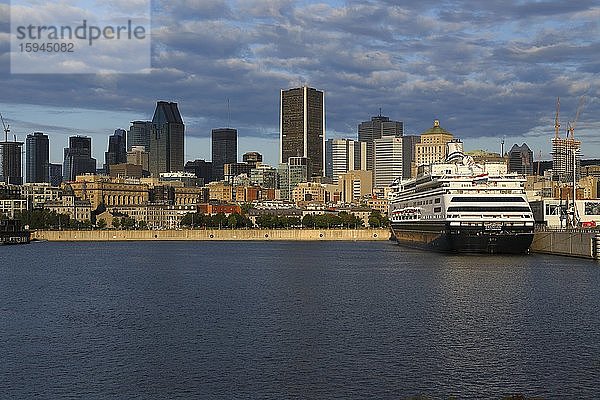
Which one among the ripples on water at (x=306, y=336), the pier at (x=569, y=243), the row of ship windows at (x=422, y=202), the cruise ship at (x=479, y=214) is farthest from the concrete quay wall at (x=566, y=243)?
the ripples on water at (x=306, y=336)

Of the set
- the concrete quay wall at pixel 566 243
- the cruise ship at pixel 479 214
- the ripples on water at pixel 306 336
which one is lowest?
the ripples on water at pixel 306 336

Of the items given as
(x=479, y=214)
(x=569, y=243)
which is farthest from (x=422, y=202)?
(x=569, y=243)

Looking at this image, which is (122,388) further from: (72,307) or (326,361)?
(72,307)

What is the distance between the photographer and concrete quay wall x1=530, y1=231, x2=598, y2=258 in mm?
114300

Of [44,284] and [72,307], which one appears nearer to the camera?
[72,307]

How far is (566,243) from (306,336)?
264ft

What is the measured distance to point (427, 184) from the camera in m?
138

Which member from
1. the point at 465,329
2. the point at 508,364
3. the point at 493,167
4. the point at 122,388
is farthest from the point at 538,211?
the point at 122,388

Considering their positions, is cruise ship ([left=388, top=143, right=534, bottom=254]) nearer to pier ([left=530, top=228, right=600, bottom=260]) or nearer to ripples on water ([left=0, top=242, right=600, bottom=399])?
pier ([left=530, top=228, right=600, bottom=260])

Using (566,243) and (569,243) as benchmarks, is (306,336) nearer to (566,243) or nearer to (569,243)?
(569,243)

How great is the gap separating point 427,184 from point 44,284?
6945 centimetres

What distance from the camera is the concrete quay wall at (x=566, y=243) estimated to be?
114300 mm

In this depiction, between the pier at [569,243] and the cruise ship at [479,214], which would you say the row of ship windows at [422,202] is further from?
the pier at [569,243]

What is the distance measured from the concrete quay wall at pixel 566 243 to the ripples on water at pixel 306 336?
24.3 meters
